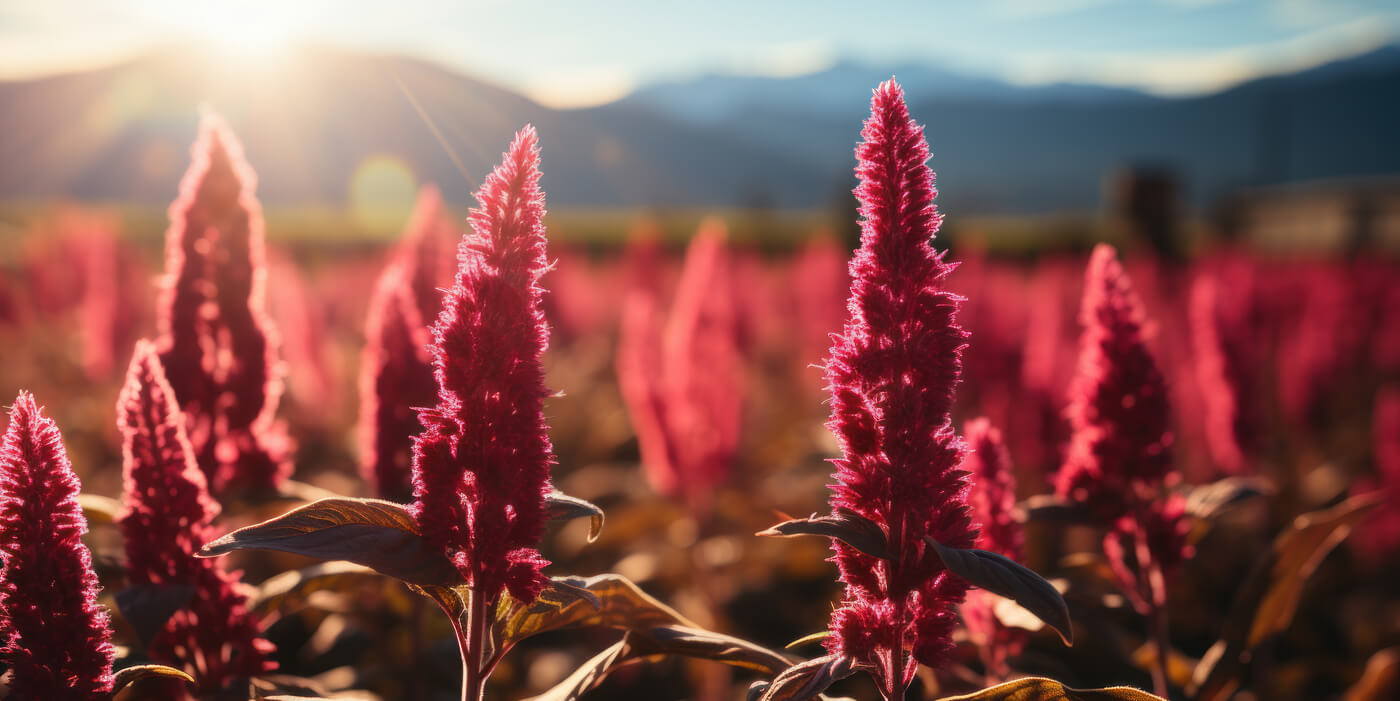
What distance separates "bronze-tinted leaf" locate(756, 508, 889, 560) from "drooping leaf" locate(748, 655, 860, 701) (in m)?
0.16

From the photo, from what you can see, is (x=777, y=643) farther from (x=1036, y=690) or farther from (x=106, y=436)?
(x=106, y=436)

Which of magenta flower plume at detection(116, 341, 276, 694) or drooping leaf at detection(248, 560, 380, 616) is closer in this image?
magenta flower plume at detection(116, 341, 276, 694)

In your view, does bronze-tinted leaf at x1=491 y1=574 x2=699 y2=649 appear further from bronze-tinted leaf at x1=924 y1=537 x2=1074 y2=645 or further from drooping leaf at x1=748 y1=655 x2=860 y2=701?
bronze-tinted leaf at x1=924 y1=537 x2=1074 y2=645

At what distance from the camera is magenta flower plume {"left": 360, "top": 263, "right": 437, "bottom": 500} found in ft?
6.91

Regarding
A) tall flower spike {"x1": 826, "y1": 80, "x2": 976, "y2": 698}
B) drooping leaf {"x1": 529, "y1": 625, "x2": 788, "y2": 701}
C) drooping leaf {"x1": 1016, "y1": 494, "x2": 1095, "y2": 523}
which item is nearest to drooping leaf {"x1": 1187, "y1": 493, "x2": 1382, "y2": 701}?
drooping leaf {"x1": 1016, "y1": 494, "x2": 1095, "y2": 523}

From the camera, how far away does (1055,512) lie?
1.73 m

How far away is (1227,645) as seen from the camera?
179 centimetres

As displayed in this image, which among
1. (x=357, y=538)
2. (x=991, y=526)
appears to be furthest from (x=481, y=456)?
(x=991, y=526)

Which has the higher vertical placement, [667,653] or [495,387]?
[495,387]

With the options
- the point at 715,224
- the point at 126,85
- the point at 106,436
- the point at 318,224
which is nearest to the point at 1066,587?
the point at 715,224

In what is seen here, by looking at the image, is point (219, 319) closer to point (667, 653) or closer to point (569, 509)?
point (569, 509)

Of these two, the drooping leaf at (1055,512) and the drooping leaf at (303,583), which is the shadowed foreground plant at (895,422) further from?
the drooping leaf at (303,583)

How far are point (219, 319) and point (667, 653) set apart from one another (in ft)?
4.19

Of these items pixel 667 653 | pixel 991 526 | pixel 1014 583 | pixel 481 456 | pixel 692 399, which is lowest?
pixel 692 399
